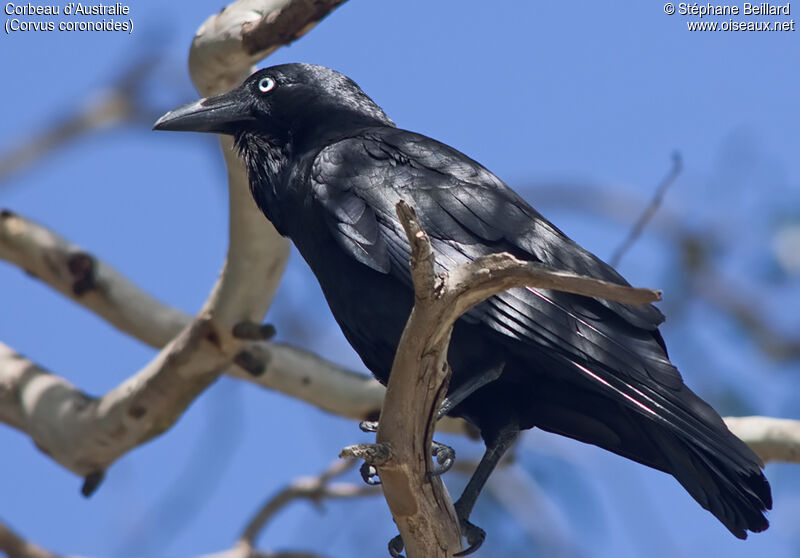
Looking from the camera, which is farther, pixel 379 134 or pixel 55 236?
pixel 55 236

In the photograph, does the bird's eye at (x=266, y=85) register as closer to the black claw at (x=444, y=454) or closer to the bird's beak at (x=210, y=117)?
the bird's beak at (x=210, y=117)

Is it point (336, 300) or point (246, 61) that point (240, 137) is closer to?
point (246, 61)

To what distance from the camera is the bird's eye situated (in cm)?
543

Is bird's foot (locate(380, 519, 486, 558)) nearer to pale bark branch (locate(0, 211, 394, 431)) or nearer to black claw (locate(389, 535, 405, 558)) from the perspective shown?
black claw (locate(389, 535, 405, 558))

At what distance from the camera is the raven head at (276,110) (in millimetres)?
5348

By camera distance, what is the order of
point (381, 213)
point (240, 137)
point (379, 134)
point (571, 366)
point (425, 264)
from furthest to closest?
point (240, 137) < point (379, 134) < point (381, 213) < point (571, 366) < point (425, 264)

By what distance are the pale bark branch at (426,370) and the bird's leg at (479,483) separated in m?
0.35

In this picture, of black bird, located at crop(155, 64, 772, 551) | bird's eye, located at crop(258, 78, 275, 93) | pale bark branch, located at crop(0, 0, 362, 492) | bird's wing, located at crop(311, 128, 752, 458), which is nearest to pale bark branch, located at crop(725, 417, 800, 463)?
black bird, located at crop(155, 64, 772, 551)

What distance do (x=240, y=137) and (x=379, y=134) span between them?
0.81 meters

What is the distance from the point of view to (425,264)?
3404 mm

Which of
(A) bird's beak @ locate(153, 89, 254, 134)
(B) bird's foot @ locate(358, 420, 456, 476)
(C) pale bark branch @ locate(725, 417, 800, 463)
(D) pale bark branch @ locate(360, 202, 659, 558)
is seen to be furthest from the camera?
(C) pale bark branch @ locate(725, 417, 800, 463)

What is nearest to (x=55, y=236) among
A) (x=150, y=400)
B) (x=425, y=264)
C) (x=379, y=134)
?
(x=150, y=400)

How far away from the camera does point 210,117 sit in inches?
213

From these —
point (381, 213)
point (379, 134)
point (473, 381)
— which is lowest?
point (473, 381)
